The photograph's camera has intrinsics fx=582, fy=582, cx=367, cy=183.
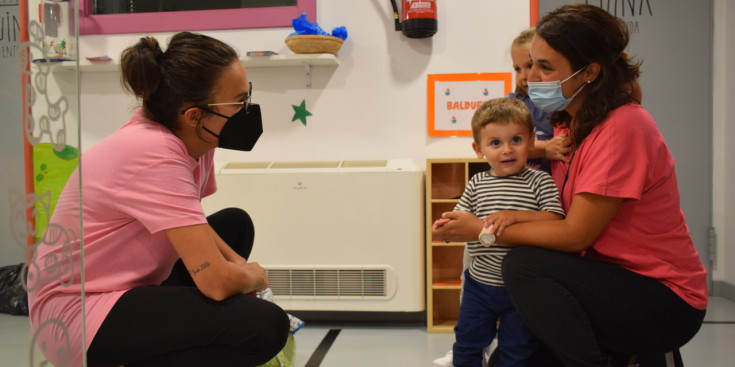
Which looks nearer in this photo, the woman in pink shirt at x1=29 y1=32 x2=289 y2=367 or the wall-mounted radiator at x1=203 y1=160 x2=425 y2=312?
the woman in pink shirt at x1=29 y1=32 x2=289 y2=367

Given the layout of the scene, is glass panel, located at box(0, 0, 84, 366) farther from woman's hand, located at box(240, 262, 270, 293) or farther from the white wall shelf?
the white wall shelf

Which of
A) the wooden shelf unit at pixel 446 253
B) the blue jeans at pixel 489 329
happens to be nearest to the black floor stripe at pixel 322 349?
the wooden shelf unit at pixel 446 253

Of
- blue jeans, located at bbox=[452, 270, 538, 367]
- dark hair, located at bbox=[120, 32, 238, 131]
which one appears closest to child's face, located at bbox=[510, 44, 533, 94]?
blue jeans, located at bbox=[452, 270, 538, 367]

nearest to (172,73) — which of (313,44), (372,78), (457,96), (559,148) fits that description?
(559,148)

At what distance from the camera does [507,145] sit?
5.78 ft

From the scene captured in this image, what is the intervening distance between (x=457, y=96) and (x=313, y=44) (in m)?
0.75

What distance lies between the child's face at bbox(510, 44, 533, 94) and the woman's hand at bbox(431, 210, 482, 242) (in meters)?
0.64

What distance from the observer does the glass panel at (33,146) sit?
87 centimetres

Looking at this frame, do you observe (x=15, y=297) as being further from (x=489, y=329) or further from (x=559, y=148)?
(x=559, y=148)

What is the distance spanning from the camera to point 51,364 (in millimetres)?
987

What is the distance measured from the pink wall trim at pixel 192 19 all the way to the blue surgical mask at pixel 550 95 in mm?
1664

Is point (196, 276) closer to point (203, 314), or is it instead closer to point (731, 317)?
point (203, 314)

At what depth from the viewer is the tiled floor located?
7.34ft

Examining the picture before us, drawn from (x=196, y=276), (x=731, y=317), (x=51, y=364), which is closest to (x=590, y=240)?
(x=196, y=276)
